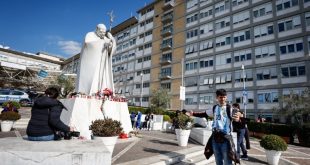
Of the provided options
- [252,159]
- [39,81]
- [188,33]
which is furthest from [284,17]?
[39,81]

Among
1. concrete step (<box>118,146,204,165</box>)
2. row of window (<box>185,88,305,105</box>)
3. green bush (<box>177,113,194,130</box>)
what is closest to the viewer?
concrete step (<box>118,146,204,165</box>)

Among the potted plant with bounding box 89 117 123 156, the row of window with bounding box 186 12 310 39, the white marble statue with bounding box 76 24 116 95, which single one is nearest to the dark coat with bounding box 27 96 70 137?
the potted plant with bounding box 89 117 123 156

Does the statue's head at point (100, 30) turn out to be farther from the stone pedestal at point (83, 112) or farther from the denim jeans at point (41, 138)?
the denim jeans at point (41, 138)

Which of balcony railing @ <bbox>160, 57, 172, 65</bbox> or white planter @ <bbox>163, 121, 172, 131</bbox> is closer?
white planter @ <bbox>163, 121, 172, 131</bbox>

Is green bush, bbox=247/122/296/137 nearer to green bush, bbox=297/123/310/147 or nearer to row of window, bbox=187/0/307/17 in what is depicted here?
green bush, bbox=297/123/310/147

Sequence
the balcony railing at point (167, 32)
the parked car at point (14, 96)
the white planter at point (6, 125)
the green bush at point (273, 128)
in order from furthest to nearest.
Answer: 1. the balcony railing at point (167, 32)
2. the parked car at point (14, 96)
3. the green bush at point (273, 128)
4. the white planter at point (6, 125)

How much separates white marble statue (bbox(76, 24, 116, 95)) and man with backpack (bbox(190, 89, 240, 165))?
786cm

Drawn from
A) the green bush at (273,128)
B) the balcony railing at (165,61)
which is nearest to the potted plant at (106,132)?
the green bush at (273,128)

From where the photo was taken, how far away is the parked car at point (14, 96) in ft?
83.6

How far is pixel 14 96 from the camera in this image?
2738 cm

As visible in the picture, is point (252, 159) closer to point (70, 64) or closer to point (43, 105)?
point (43, 105)

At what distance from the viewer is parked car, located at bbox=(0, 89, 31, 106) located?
83.6 ft

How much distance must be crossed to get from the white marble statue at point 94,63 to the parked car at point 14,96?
18.6 meters

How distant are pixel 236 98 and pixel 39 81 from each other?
33890mm
